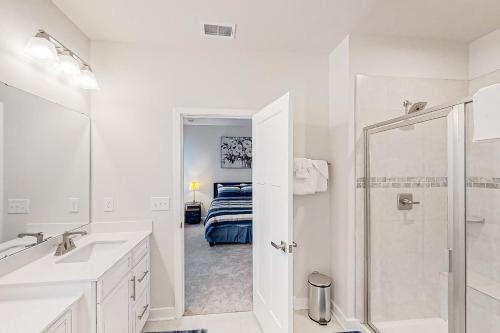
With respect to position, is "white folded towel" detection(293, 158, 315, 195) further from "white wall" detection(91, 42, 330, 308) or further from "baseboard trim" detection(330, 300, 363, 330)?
"baseboard trim" detection(330, 300, 363, 330)

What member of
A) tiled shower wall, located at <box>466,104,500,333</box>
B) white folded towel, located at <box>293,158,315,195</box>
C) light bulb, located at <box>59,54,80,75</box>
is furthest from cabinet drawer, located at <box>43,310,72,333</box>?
tiled shower wall, located at <box>466,104,500,333</box>

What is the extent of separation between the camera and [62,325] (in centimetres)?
119

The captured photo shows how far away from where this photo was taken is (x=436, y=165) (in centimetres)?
191

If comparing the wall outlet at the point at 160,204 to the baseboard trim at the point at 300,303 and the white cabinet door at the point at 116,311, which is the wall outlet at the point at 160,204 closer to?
the white cabinet door at the point at 116,311

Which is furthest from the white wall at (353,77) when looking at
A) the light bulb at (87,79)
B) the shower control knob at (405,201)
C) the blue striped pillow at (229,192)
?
the blue striped pillow at (229,192)

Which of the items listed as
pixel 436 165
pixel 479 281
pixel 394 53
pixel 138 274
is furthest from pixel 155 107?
pixel 479 281

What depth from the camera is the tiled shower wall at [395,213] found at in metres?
2.13

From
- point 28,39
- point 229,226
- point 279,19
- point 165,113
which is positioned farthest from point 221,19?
point 229,226

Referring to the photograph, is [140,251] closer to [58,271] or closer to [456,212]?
[58,271]

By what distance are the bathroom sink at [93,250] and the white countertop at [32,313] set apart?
0.52m

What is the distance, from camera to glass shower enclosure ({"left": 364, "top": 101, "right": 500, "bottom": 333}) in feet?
4.98

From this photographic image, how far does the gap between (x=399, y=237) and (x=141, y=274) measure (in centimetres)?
221

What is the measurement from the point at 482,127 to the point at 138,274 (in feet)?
7.95

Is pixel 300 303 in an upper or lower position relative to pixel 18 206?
lower
